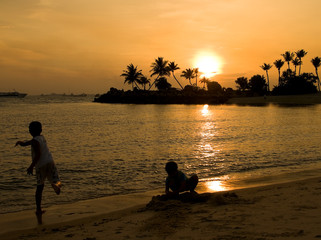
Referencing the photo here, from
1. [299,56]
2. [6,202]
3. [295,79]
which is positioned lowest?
[6,202]

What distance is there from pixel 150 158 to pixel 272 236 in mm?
9269

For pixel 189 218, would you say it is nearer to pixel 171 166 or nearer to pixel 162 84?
pixel 171 166

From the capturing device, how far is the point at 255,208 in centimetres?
593

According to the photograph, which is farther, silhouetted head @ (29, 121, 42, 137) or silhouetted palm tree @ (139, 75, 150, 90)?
silhouetted palm tree @ (139, 75, 150, 90)

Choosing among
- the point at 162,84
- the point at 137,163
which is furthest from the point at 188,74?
the point at 137,163

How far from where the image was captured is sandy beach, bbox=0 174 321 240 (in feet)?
15.7

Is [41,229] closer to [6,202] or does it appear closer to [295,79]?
[6,202]

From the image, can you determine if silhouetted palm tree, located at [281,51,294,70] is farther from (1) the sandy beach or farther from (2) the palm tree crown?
(1) the sandy beach

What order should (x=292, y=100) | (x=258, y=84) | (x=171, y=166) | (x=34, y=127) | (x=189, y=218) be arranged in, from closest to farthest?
(x=189, y=218) → (x=34, y=127) → (x=171, y=166) → (x=292, y=100) → (x=258, y=84)

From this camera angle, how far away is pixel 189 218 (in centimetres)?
550

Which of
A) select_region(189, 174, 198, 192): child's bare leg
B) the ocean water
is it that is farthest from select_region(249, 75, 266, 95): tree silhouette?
select_region(189, 174, 198, 192): child's bare leg

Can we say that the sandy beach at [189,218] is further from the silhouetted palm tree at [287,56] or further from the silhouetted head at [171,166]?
the silhouetted palm tree at [287,56]

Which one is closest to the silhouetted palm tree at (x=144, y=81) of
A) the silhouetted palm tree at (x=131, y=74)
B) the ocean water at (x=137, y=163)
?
the silhouetted palm tree at (x=131, y=74)

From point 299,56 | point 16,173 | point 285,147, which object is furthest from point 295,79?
point 16,173
